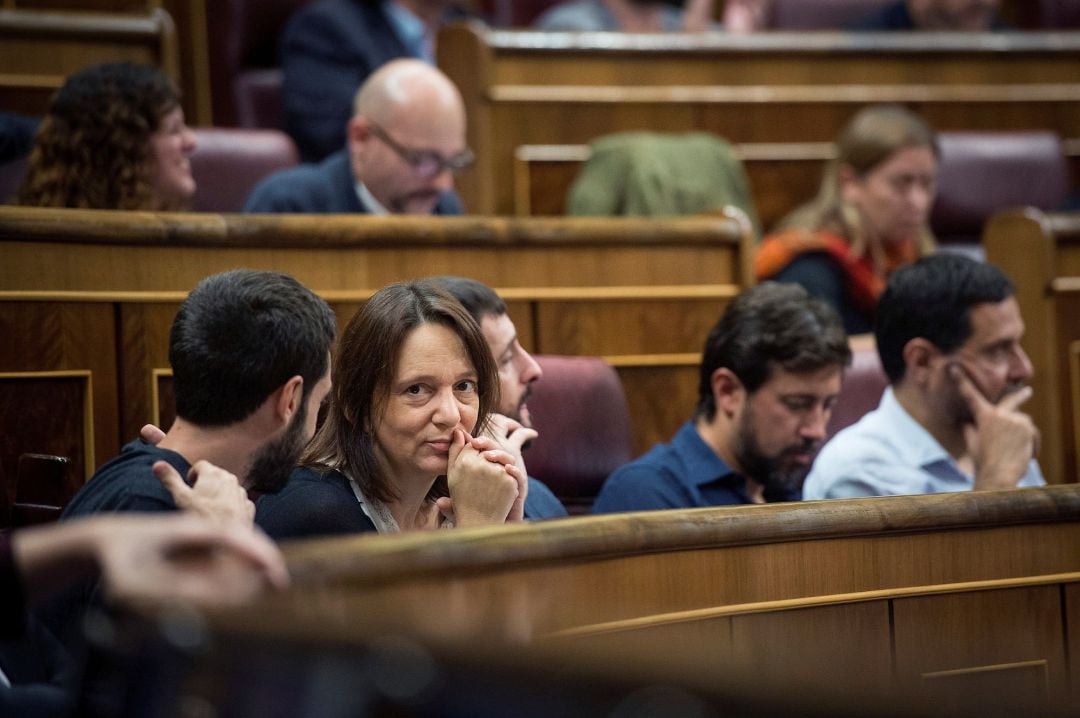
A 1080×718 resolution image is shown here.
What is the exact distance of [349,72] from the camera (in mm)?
1567

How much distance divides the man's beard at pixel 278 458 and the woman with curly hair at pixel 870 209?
69 cm

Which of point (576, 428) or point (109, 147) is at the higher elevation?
point (109, 147)

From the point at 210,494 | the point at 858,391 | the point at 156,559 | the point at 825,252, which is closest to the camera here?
the point at 156,559

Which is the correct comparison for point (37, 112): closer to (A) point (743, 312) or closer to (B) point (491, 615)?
(A) point (743, 312)

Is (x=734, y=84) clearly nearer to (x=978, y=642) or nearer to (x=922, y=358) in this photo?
(x=922, y=358)

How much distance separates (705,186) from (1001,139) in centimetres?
41

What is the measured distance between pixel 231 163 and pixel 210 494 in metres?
0.83

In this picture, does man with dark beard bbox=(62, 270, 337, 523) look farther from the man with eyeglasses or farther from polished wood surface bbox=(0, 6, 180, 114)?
polished wood surface bbox=(0, 6, 180, 114)

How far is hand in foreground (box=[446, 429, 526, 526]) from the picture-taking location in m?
0.76

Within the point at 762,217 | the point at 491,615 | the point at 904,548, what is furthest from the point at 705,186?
the point at 491,615

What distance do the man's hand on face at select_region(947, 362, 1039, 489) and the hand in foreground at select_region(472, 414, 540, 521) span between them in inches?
14.1

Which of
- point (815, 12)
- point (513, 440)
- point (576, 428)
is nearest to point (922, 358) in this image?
point (576, 428)

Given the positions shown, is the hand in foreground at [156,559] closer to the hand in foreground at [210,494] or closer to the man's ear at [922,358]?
the hand in foreground at [210,494]

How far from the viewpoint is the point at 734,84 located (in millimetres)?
1640
